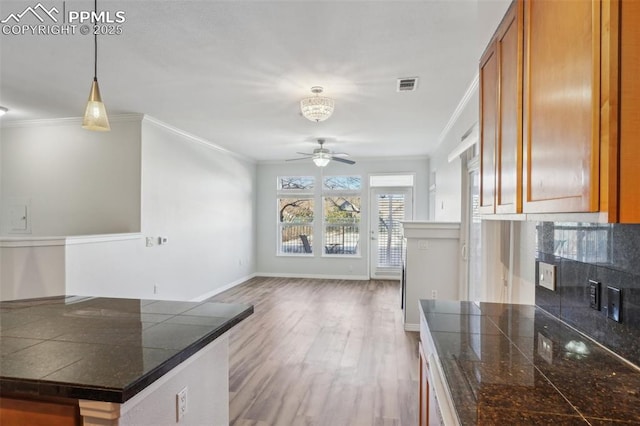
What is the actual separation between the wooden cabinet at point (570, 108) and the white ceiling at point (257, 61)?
2.12 ft

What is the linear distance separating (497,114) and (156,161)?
4.16m

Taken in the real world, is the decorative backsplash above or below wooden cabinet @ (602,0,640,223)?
below

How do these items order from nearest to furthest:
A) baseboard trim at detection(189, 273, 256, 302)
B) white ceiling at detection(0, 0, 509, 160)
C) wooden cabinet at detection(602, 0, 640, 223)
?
wooden cabinet at detection(602, 0, 640, 223)
white ceiling at detection(0, 0, 509, 160)
baseboard trim at detection(189, 273, 256, 302)

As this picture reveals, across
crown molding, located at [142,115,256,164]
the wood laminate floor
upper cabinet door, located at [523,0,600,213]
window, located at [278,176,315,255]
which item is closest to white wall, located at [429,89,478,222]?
the wood laminate floor

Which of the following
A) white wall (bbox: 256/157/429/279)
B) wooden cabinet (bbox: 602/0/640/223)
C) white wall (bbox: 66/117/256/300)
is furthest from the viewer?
white wall (bbox: 256/157/429/279)

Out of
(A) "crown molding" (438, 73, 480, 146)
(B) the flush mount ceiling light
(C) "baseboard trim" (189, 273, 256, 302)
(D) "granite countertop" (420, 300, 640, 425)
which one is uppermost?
(A) "crown molding" (438, 73, 480, 146)

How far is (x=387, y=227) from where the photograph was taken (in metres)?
7.26

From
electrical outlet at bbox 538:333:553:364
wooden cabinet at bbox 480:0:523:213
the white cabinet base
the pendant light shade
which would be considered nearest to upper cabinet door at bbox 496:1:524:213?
wooden cabinet at bbox 480:0:523:213

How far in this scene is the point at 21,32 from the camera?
7.53ft

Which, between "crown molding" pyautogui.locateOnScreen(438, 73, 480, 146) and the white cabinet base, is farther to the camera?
the white cabinet base

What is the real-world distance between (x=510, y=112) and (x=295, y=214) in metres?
6.41

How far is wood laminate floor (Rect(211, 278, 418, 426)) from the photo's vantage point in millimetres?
2369

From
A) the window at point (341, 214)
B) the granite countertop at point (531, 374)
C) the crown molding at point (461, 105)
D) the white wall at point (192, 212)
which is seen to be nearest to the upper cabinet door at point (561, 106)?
the granite countertop at point (531, 374)

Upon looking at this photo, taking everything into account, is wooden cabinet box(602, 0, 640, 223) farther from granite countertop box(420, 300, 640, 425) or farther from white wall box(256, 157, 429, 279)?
white wall box(256, 157, 429, 279)
